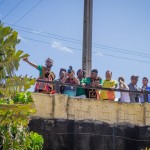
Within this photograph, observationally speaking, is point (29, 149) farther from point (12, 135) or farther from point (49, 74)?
point (49, 74)

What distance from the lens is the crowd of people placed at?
10938 millimetres

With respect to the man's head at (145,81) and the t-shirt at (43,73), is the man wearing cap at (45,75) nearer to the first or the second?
the t-shirt at (43,73)

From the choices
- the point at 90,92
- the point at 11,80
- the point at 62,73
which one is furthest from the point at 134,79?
the point at 11,80

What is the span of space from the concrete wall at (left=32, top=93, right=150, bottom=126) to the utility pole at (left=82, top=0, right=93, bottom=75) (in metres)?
1.71

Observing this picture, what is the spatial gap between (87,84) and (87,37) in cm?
264

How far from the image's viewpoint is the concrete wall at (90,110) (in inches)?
425

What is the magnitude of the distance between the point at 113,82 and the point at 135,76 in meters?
0.61

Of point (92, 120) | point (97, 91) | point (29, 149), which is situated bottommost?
point (29, 149)

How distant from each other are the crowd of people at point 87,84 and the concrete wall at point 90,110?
8.4 inches

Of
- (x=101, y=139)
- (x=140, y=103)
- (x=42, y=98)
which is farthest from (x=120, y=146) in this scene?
(x=42, y=98)

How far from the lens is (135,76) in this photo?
1192cm

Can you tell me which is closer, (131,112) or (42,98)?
(42,98)

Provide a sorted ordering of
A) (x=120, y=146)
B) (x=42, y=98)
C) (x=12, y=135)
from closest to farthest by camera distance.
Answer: (x=12, y=135)
(x=42, y=98)
(x=120, y=146)

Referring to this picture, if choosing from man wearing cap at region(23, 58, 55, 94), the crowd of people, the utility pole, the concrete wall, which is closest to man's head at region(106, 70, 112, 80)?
the crowd of people
